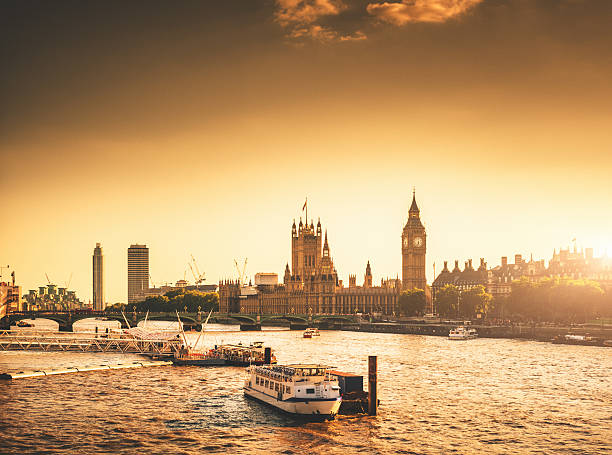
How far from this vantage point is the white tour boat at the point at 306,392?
52.0m

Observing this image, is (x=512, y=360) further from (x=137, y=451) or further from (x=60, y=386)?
(x=137, y=451)

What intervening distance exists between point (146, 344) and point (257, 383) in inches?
1822

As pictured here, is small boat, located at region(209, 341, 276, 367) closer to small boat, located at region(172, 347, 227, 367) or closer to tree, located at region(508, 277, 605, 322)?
small boat, located at region(172, 347, 227, 367)

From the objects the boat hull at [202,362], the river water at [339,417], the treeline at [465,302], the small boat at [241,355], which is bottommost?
the river water at [339,417]

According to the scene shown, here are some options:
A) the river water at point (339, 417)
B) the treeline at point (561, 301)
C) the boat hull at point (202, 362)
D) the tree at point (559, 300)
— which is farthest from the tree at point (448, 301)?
the boat hull at point (202, 362)

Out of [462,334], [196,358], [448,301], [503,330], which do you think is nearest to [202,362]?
[196,358]

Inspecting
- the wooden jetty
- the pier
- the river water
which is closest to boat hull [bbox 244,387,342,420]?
the river water

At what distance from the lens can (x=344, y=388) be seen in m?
54.9

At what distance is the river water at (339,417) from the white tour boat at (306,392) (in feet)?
3.05

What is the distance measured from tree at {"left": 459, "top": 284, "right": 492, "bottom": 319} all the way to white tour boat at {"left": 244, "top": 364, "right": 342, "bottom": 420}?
391 feet

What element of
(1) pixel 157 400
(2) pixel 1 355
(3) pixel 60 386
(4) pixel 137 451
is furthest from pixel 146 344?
(4) pixel 137 451

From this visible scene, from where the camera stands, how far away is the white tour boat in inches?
2046

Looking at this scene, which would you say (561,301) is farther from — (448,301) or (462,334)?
(448,301)

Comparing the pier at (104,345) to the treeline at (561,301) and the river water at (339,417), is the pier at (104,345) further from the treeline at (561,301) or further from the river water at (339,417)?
the treeline at (561,301)
